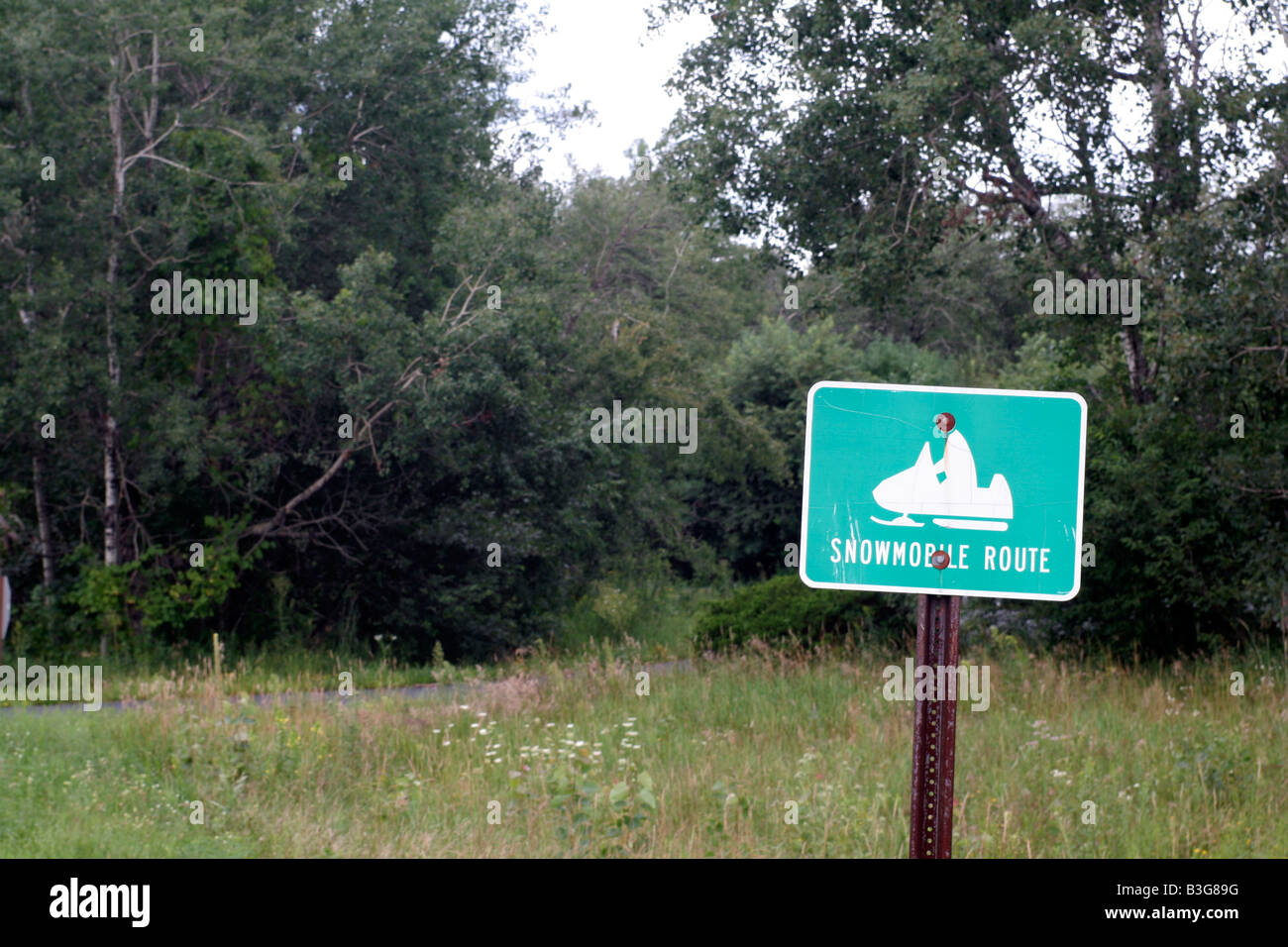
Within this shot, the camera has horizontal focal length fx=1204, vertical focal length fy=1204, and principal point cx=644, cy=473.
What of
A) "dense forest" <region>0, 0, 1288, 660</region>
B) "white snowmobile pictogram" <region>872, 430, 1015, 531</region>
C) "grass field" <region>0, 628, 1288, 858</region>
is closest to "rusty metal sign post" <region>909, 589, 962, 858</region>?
"white snowmobile pictogram" <region>872, 430, 1015, 531</region>

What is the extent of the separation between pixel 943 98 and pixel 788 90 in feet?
8.41

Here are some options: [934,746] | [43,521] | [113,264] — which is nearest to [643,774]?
[934,746]

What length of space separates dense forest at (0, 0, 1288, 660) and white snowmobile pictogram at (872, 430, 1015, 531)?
8848mm

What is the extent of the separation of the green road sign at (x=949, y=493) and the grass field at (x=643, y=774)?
3.00 metres

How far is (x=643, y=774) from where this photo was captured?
23.1ft

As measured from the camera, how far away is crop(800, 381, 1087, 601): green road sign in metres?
3.47

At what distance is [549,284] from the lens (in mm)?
21719

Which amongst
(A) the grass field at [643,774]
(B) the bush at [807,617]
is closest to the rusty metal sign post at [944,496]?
(A) the grass field at [643,774]

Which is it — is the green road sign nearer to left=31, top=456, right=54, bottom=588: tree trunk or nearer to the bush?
the bush

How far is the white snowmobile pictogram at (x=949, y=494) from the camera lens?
3475mm

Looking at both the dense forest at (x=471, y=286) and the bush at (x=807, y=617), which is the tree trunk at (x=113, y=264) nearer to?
the dense forest at (x=471, y=286)

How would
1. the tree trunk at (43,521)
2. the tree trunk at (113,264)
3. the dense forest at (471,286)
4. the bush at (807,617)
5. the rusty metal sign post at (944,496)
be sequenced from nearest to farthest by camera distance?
the rusty metal sign post at (944,496), the dense forest at (471,286), the bush at (807,617), the tree trunk at (113,264), the tree trunk at (43,521)
